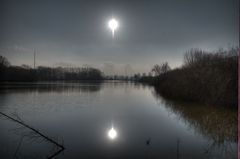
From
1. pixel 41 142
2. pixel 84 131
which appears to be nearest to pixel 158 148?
pixel 84 131

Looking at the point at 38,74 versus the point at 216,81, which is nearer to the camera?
the point at 216,81

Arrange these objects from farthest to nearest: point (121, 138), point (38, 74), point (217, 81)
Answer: point (38, 74) → point (217, 81) → point (121, 138)

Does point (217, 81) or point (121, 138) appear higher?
point (217, 81)

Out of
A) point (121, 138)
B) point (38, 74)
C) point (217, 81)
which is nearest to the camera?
point (121, 138)

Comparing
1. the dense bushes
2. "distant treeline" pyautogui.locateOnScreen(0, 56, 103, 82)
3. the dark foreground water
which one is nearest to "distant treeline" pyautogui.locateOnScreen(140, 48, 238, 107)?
the dense bushes

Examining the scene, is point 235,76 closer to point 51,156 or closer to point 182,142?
point 182,142

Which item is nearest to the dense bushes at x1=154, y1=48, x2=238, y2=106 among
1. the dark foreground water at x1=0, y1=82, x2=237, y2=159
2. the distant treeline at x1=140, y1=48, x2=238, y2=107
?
the distant treeline at x1=140, y1=48, x2=238, y2=107

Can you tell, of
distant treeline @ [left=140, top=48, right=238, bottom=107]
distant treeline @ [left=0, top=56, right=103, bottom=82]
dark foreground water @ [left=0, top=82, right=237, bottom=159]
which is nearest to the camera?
dark foreground water @ [left=0, top=82, right=237, bottom=159]

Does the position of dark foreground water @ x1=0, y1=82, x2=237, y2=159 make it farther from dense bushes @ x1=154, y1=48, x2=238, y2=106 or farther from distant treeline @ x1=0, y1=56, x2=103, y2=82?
distant treeline @ x1=0, y1=56, x2=103, y2=82

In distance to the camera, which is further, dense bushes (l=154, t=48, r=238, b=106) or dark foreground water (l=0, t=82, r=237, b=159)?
dense bushes (l=154, t=48, r=238, b=106)

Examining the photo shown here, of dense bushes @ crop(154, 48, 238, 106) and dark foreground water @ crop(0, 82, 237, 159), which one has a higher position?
dense bushes @ crop(154, 48, 238, 106)

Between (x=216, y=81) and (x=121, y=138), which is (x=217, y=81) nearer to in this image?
(x=216, y=81)

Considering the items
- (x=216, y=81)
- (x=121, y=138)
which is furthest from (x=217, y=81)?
(x=121, y=138)

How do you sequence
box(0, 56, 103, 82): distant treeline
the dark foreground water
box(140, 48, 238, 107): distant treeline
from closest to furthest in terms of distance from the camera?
the dark foreground water → box(140, 48, 238, 107): distant treeline → box(0, 56, 103, 82): distant treeline
